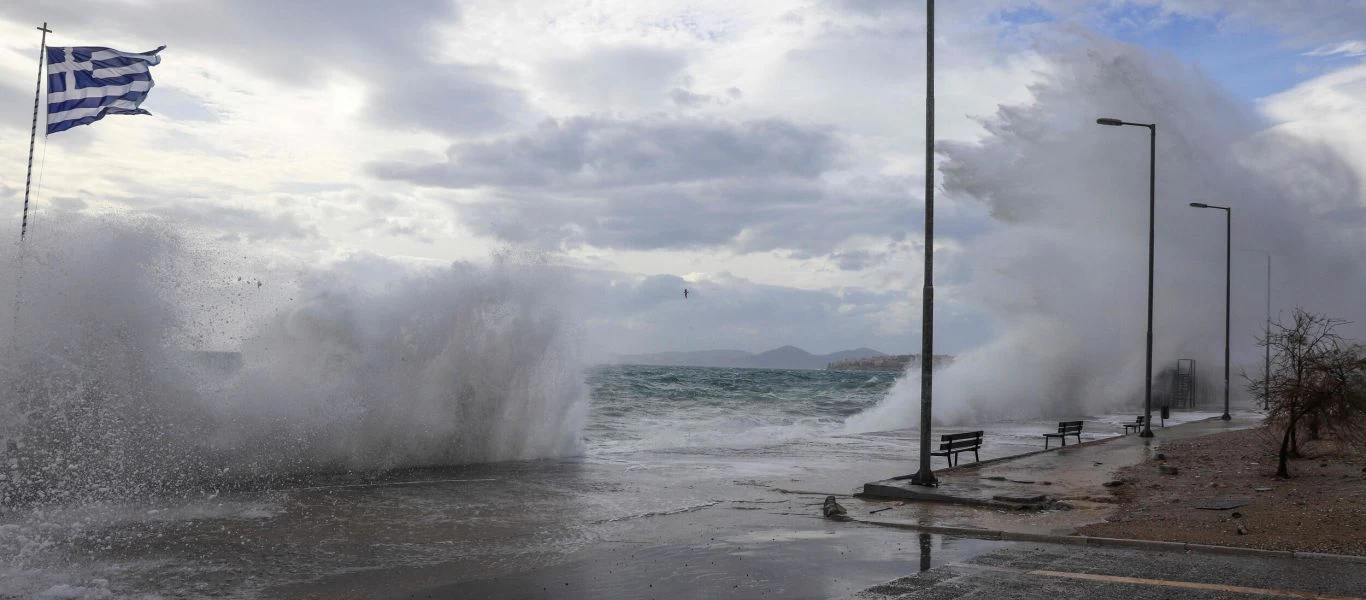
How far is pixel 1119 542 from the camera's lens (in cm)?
1059

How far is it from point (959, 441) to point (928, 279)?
5.76 m

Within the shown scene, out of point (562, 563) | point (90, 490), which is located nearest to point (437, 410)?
point (90, 490)

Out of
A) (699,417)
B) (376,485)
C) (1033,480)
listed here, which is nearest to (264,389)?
(376,485)

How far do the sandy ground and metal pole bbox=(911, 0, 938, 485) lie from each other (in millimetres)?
2775

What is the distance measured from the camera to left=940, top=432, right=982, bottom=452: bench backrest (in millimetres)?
19453

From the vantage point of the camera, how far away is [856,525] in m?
12.3

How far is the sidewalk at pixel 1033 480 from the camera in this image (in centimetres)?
1407

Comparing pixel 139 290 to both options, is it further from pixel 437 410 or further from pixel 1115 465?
pixel 1115 465

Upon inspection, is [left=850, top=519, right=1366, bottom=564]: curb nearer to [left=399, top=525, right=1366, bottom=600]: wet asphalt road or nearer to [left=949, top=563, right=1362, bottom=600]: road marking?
[left=399, top=525, right=1366, bottom=600]: wet asphalt road

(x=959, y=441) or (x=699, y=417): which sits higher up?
(x=959, y=441)

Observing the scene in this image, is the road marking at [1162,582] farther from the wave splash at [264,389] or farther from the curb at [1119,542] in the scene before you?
the wave splash at [264,389]

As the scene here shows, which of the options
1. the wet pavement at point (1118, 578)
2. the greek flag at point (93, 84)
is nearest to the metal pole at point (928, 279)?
the wet pavement at point (1118, 578)

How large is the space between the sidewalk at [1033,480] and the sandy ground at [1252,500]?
0.58 meters

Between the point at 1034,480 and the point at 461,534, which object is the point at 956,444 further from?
the point at 461,534
